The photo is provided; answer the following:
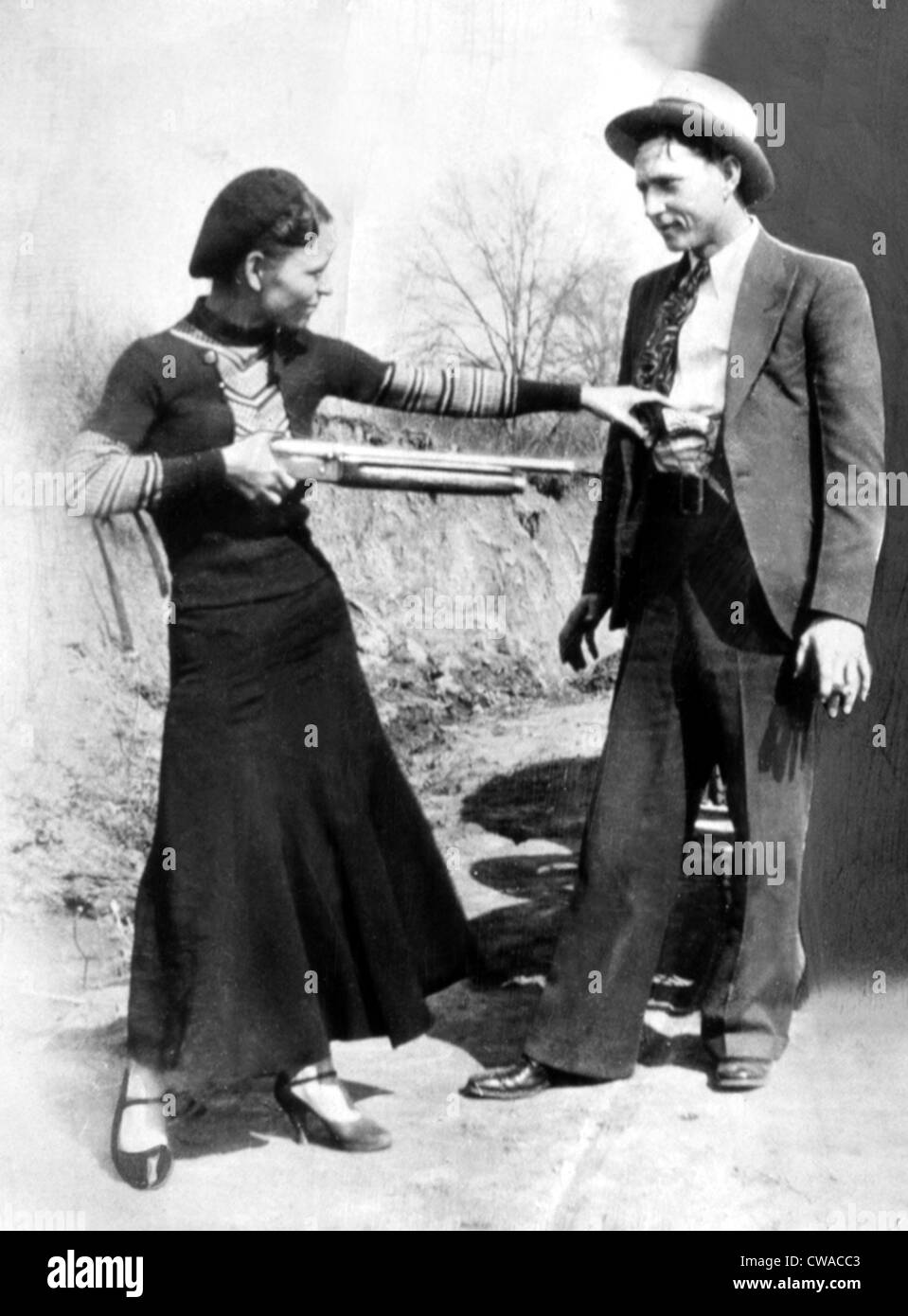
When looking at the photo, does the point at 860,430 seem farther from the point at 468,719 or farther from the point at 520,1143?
the point at 520,1143

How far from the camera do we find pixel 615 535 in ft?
18.4

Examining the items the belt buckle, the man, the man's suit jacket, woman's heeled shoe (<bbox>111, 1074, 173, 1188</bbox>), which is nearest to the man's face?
the man

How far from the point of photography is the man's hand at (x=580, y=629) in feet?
18.6

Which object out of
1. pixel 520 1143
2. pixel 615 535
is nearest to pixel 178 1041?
pixel 520 1143

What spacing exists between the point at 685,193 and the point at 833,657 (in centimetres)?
133

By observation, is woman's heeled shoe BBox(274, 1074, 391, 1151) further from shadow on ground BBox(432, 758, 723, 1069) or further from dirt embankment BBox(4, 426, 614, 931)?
dirt embankment BBox(4, 426, 614, 931)

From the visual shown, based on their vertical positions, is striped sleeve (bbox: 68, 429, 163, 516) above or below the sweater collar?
below

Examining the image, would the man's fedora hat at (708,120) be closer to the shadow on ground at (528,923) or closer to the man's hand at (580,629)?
the man's hand at (580,629)

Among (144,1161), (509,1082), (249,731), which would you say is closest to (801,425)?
(249,731)

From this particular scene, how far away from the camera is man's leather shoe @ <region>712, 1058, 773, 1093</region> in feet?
18.4

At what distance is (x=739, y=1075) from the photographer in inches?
220

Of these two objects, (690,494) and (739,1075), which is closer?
(690,494)

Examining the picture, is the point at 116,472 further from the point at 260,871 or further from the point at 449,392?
the point at 260,871

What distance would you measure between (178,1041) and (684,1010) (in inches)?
56.5
